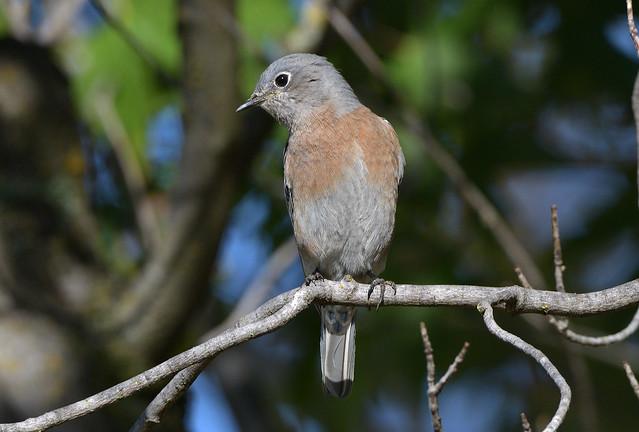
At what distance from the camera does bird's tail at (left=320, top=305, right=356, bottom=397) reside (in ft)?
18.1

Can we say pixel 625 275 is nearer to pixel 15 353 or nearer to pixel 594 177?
pixel 594 177

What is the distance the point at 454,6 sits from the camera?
21.5ft

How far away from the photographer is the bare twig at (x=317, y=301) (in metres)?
3.29

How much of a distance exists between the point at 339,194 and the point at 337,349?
98 centimetres

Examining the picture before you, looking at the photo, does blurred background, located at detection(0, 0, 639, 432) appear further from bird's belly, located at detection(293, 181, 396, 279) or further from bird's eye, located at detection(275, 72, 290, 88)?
bird's belly, located at detection(293, 181, 396, 279)

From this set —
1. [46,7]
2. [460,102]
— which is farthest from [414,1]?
[46,7]

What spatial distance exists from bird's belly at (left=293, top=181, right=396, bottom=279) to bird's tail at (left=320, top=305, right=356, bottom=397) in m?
0.31

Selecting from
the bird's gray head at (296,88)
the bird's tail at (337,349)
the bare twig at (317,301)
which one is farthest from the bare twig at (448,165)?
the bare twig at (317,301)

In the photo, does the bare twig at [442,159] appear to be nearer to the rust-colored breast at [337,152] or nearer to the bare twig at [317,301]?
the rust-colored breast at [337,152]

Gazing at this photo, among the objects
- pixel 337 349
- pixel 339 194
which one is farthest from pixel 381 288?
pixel 337 349

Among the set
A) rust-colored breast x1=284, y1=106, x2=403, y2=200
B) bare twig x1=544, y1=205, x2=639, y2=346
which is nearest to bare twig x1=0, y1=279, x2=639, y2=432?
bare twig x1=544, y1=205, x2=639, y2=346

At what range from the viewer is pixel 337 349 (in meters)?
5.70

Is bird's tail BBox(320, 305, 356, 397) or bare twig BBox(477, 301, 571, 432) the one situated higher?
bird's tail BBox(320, 305, 356, 397)

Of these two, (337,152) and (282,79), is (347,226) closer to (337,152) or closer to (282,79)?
(337,152)
